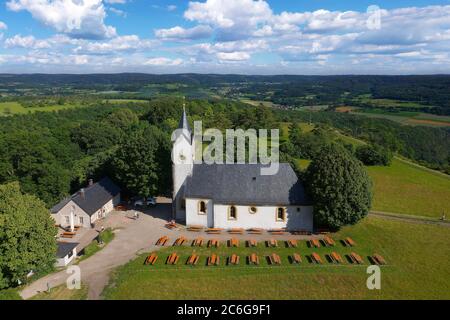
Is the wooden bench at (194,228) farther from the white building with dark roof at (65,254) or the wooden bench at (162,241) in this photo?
the white building with dark roof at (65,254)

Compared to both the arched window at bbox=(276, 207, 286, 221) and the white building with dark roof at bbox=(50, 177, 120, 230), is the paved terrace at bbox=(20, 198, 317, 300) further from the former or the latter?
the arched window at bbox=(276, 207, 286, 221)

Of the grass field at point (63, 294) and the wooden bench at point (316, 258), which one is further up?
the wooden bench at point (316, 258)

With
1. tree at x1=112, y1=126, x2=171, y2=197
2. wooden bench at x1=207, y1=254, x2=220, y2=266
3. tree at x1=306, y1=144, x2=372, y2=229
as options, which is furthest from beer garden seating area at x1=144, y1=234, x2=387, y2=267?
tree at x1=112, y1=126, x2=171, y2=197

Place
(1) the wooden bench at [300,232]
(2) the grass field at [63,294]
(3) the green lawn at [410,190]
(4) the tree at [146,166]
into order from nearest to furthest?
1. (2) the grass field at [63,294]
2. (1) the wooden bench at [300,232]
3. (4) the tree at [146,166]
4. (3) the green lawn at [410,190]

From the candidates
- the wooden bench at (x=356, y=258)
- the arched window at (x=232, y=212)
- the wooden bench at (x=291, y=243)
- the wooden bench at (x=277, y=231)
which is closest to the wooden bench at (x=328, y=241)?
the wooden bench at (x=356, y=258)

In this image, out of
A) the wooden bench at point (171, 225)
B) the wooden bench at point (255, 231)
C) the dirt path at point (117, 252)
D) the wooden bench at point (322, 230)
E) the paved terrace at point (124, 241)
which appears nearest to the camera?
the dirt path at point (117, 252)
